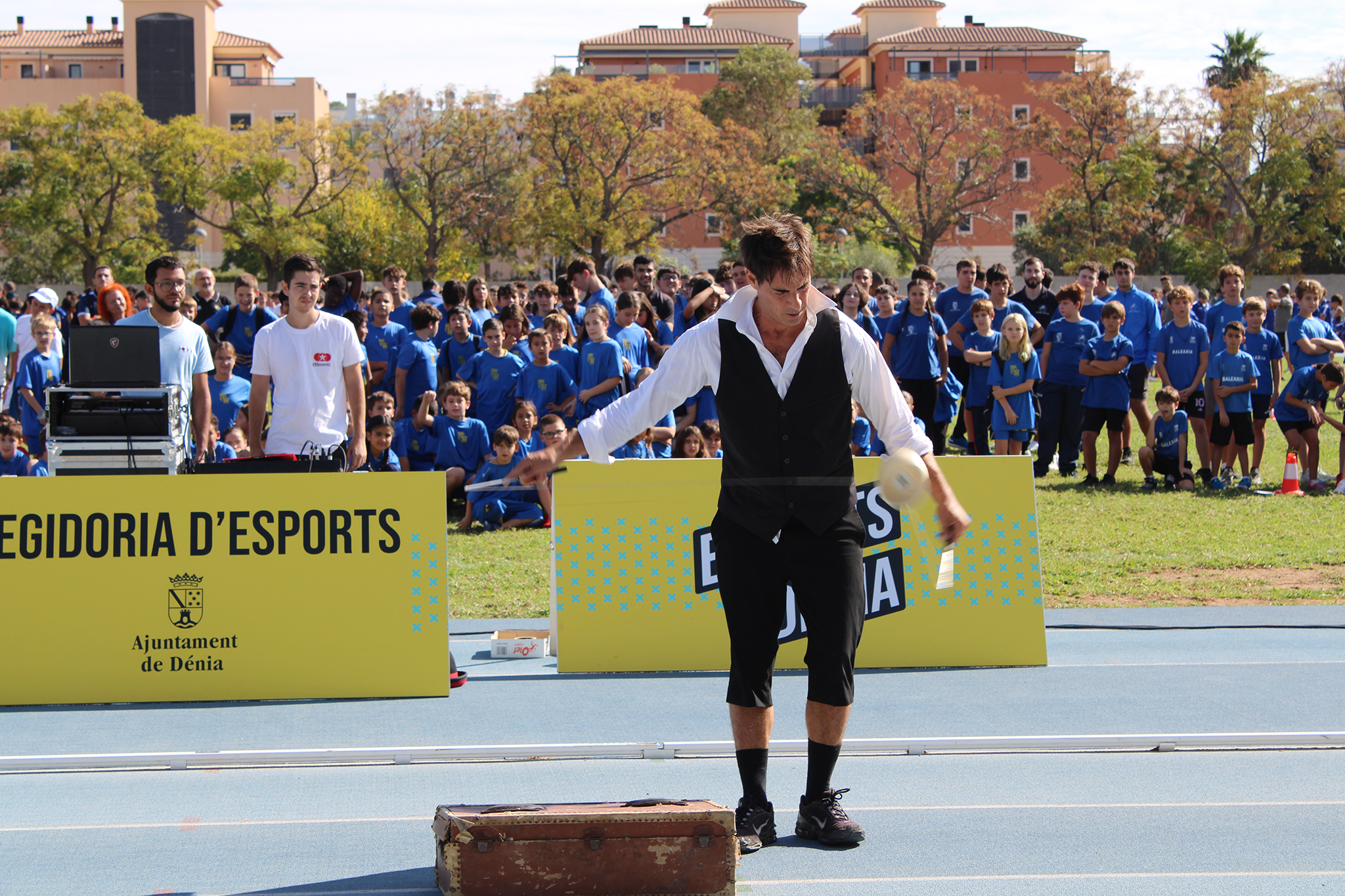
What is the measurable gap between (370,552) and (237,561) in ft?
2.09

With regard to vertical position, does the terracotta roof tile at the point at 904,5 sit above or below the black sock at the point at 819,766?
above

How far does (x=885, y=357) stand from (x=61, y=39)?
97005 millimetres

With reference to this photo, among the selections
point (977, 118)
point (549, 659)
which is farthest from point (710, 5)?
point (549, 659)

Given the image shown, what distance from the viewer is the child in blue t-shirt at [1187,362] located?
42.2ft

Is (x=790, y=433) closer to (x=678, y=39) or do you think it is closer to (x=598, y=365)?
(x=598, y=365)

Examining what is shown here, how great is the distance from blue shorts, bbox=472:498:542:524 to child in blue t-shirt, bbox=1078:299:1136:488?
5652mm

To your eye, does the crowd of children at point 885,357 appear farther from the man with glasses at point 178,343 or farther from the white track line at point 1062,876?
the white track line at point 1062,876

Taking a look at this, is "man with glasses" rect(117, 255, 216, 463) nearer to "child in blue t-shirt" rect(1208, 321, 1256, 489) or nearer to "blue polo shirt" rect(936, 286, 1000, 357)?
"blue polo shirt" rect(936, 286, 1000, 357)

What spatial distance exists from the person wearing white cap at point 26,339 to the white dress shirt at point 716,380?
9.82m

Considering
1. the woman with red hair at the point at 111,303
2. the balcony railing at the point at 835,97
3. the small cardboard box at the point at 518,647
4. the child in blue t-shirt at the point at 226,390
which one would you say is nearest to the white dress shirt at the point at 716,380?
the small cardboard box at the point at 518,647

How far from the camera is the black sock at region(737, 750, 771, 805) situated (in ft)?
13.3

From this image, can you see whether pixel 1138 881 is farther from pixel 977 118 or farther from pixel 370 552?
pixel 977 118

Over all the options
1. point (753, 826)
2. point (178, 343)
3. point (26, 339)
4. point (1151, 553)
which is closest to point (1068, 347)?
point (1151, 553)

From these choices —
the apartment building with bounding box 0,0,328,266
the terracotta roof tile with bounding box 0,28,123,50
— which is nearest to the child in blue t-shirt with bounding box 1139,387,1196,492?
the apartment building with bounding box 0,0,328,266
